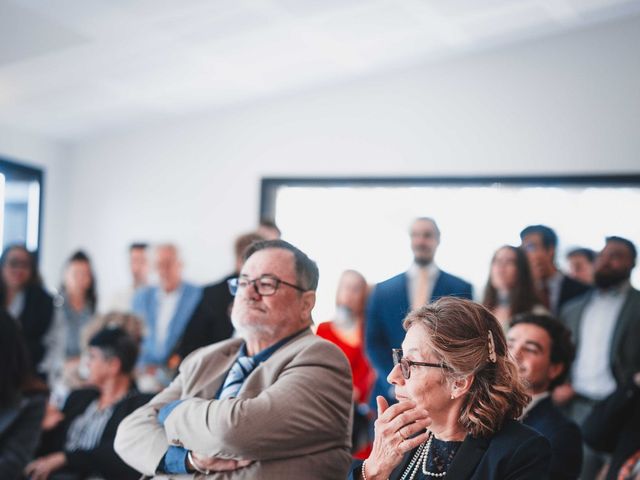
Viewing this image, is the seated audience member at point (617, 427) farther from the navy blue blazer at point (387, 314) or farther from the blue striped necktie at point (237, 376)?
the blue striped necktie at point (237, 376)

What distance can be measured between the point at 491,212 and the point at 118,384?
11.1 feet

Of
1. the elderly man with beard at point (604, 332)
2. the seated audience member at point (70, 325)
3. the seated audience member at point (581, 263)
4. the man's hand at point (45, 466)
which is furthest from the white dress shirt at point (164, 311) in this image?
the seated audience member at point (581, 263)

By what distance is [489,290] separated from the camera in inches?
155

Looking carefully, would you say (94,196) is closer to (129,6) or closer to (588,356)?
(129,6)

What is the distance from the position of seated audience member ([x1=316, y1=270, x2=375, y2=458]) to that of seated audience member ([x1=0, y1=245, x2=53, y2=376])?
1.77 meters

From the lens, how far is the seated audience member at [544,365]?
238 cm

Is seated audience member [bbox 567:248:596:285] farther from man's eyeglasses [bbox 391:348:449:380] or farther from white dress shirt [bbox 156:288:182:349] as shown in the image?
man's eyeglasses [bbox 391:348:449:380]

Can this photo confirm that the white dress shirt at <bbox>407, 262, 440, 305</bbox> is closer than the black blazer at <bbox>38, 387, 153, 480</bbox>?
No

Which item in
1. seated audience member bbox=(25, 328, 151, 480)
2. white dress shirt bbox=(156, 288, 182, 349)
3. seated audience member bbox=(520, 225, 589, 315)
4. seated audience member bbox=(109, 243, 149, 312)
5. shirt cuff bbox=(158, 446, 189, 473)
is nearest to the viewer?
shirt cuff bbox=(158, 446, 189, 473)

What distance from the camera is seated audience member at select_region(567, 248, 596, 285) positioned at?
17.3ft

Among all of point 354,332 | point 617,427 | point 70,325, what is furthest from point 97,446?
point 70,325

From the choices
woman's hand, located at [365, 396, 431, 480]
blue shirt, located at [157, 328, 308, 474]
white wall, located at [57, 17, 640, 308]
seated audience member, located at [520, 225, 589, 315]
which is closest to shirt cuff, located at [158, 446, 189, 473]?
blue shirt, located at [157, 328, 308, 474]

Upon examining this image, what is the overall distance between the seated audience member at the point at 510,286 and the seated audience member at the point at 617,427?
77cm

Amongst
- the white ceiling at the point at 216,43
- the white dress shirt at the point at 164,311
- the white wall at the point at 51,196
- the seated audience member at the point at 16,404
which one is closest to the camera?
the seated audience member at the point at 16,404
